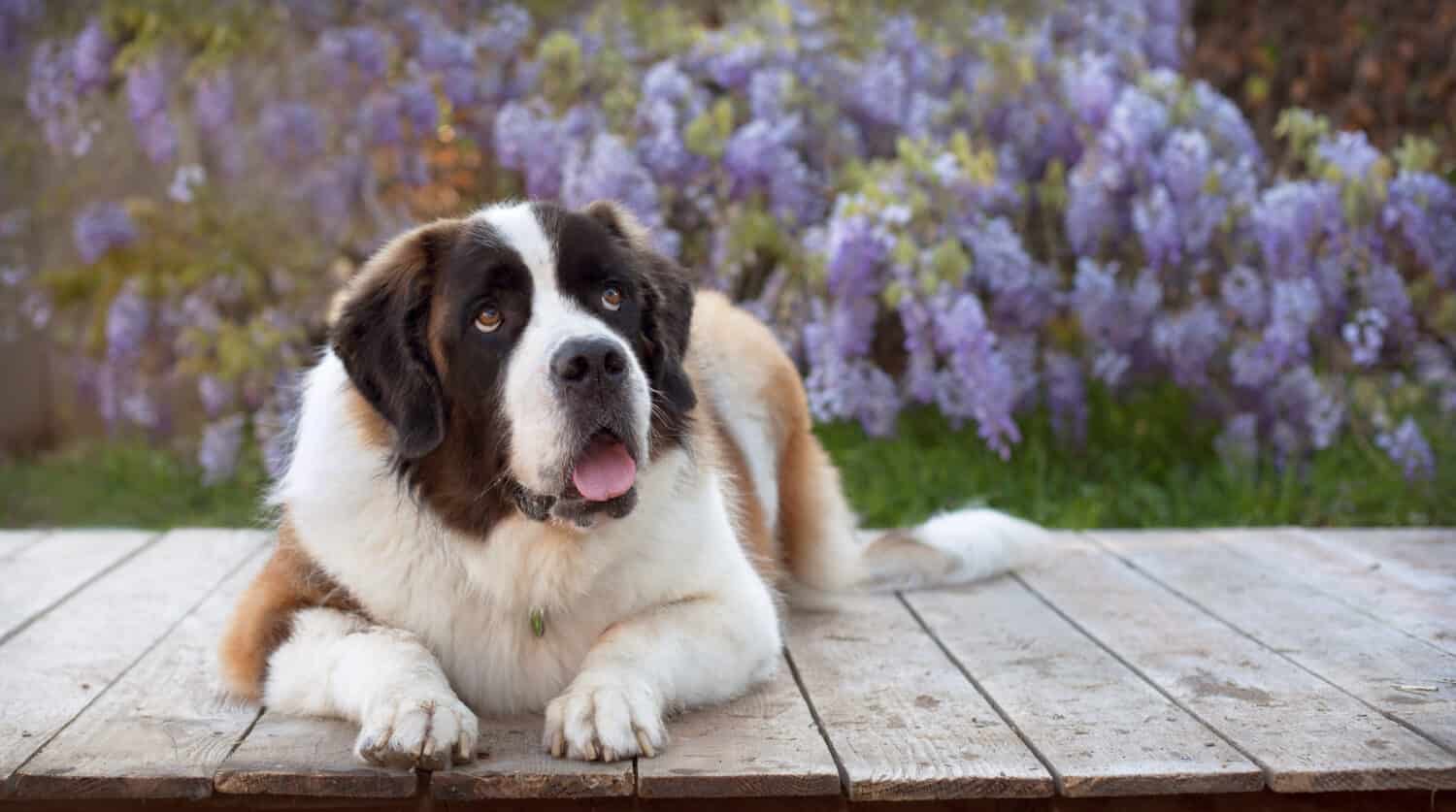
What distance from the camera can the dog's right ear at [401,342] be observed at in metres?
2.29

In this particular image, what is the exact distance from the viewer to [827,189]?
4980 mm

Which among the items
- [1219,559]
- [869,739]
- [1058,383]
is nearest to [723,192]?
[1058,383]

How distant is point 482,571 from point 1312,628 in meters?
1.62

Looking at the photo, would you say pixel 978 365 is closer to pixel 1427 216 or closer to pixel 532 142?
pixel 1427 216

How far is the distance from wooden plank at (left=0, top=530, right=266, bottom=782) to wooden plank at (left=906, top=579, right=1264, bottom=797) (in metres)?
1.48

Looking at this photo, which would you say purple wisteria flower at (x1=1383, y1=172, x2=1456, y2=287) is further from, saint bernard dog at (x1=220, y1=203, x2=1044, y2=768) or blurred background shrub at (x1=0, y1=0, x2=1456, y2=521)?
saint bernard dog at (x1=220, y1=203, x2=1044, y2=768)

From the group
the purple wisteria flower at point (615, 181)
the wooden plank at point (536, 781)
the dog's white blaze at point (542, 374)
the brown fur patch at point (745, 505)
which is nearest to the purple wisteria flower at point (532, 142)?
the purple wisteria flower at point (615, 181)

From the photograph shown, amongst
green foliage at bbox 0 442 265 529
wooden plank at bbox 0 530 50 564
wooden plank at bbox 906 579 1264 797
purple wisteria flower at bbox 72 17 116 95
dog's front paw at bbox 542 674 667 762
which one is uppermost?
purple wisteria flower at bbox 72 17 116 95

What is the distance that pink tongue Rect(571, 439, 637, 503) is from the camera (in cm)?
220

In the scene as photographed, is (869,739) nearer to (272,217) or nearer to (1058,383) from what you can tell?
(1058,383)

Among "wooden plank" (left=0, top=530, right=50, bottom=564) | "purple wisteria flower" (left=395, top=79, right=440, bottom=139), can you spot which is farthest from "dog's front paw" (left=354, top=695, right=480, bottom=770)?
"purple wisteria flower" (left=395, top=79, right=440, bottom=139)

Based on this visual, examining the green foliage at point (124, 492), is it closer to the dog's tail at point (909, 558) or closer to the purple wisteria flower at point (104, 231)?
the purple wisteria flower at point (104, 231)

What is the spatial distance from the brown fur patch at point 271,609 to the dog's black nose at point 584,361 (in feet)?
1.92

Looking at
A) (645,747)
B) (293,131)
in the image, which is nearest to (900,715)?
(645,747)
